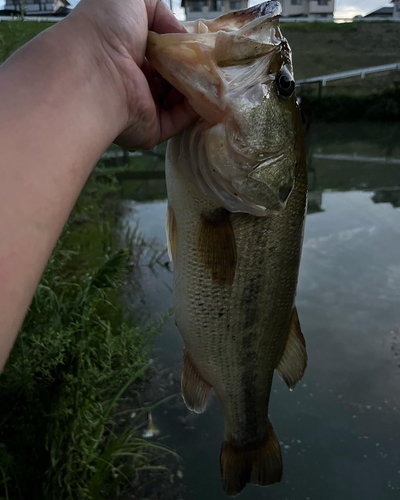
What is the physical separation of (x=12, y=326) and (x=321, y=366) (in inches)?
119

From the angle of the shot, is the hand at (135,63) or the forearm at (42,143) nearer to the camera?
the forearm at (42,143)

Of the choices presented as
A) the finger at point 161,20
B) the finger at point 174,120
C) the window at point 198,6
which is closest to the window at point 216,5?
the window at point 198,6

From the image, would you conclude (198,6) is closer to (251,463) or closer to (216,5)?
(216,5)

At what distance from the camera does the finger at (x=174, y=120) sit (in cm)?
132

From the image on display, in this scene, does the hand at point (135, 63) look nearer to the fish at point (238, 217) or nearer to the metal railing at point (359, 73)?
the fish at point (238, 217)

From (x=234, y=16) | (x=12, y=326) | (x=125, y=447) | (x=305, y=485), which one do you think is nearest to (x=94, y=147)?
(x=12, y=326)

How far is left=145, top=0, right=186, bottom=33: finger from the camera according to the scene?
4.29 ft

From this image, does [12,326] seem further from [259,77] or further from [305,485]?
[305,485]

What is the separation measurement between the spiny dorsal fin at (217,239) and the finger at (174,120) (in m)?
0.28

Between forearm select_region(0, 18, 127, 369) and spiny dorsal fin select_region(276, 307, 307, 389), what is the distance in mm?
1011

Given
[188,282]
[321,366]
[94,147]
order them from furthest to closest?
[321,366]
[188,282]
[94,147]

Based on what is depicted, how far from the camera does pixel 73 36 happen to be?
1016 mm

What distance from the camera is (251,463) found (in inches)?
68.2

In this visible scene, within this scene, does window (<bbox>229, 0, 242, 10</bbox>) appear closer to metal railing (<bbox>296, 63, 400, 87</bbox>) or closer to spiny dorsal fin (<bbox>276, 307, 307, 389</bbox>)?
metal railing (<bbox>296, 63, 400, 87</bbox>)
